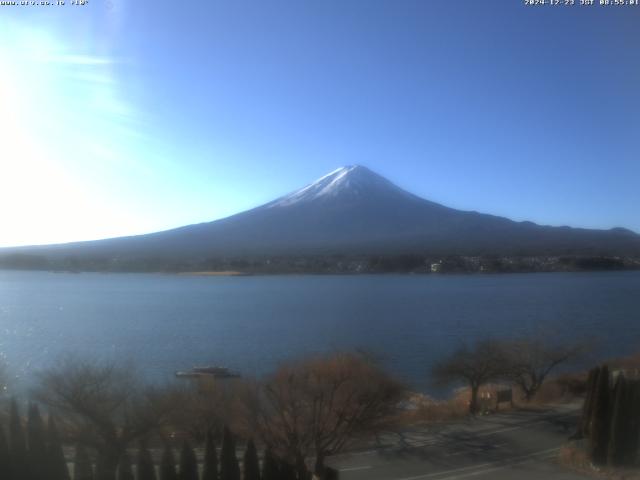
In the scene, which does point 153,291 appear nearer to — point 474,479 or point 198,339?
point 198,339

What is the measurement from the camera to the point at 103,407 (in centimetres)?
672

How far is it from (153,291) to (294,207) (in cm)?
3076

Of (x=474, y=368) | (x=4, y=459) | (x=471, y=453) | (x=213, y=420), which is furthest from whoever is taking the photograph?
(x=474, y=368)

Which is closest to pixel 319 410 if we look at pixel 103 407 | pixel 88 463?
pixel 103 407

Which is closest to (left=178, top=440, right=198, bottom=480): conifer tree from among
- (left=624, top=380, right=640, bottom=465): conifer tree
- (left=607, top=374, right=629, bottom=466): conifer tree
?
(left=607, top=374, right=629, bottom=466): conifer tree

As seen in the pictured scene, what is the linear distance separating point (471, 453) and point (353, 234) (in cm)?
5110

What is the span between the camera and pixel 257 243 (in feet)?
176

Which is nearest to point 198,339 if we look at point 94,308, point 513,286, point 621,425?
point 94,308

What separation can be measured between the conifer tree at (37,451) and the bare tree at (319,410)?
6.94 ft

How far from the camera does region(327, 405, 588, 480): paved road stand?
21.5ft

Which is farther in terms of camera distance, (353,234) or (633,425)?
(353,234)

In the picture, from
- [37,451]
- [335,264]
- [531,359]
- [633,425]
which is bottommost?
[531,359]

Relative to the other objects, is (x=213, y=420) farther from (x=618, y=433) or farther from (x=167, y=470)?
(x=618, y=433)

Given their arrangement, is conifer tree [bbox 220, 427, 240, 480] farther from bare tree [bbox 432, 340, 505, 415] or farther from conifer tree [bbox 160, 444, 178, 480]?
bare tree [bbox 432, 340, 505, 415]
